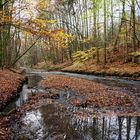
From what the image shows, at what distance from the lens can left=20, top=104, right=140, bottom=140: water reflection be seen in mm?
7746

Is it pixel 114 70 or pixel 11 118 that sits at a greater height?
pixel 114 70

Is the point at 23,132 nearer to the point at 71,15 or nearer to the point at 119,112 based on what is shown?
the point at 119,112

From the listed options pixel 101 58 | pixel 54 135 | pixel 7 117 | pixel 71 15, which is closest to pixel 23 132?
pixel 54 135

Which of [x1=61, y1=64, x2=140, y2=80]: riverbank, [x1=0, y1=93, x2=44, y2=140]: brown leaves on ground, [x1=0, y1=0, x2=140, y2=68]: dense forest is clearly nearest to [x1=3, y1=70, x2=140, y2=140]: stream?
[x1=0, y1=93, x2=44, y2=140]: brown leaves on ground

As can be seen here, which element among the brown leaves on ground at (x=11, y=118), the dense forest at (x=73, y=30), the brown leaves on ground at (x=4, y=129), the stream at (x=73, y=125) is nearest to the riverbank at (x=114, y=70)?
the dense forest at (x=73, y=30)

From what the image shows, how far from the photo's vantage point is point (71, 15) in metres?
47.8

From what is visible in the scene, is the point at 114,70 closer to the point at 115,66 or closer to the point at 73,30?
the point at 115,66

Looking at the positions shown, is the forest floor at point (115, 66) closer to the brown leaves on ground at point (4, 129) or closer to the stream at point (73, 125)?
the stream at point (73, 125)

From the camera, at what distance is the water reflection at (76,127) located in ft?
25.4

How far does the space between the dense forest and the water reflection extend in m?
4.23

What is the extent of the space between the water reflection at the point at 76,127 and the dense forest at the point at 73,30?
4.23m

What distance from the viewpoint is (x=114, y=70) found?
26625 mm

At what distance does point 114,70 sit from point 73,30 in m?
25.0

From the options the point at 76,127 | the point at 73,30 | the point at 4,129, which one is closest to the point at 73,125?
the point at 76,127
